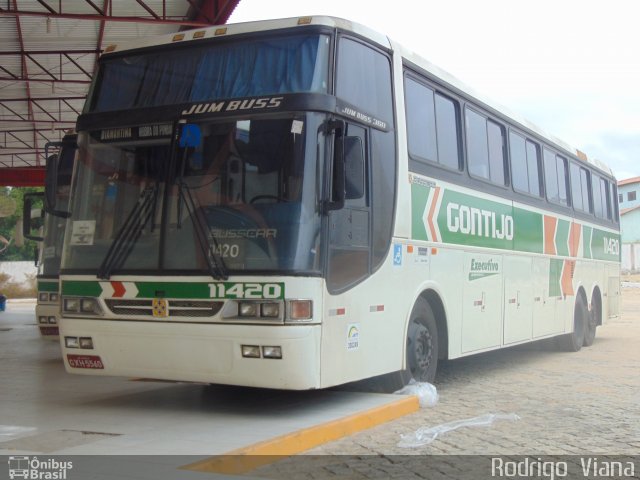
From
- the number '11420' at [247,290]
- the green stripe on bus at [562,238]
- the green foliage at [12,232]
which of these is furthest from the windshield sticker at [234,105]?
the green foliage at [12,232]

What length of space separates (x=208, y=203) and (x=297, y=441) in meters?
2.22

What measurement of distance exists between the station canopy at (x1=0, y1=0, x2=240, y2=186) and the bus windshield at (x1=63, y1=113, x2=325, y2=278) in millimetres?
7890

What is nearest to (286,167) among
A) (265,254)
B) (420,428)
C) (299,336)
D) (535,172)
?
(265,254)

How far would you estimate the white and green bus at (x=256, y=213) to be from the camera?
7.08 m

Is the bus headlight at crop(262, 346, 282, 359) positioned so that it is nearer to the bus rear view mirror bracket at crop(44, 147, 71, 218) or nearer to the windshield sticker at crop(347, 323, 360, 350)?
the windshield sticker at crop(347, 323, 360, 350)

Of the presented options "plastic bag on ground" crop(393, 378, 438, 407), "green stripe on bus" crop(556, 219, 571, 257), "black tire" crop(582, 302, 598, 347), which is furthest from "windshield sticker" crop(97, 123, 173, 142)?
"black tire" crop(582, 302, 598, 347)

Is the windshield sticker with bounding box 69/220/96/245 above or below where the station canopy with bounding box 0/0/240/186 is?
below

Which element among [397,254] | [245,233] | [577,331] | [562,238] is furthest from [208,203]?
[577,331]

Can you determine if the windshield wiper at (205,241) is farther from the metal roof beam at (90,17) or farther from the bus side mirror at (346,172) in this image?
the metal roof beam at (90,17)

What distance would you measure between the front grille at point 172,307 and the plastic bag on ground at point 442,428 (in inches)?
77.3

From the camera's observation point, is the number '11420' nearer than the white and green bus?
Yes

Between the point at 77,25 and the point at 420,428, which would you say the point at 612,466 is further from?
the point at 77,25

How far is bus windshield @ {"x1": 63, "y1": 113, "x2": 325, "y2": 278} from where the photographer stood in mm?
7078

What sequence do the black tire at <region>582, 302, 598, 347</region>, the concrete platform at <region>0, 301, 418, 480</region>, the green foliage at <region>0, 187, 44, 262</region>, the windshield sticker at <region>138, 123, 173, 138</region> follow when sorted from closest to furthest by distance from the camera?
the concrete platform at <region>0, 301, 418, 480</region>, the windshield sticker at <region>138, 123, 173, 138</region>, the black tire at <region>582, 302, 598, 347</region>, the green foliage at <region>0, 187, 44, 262</region>
